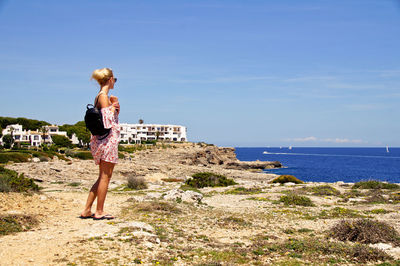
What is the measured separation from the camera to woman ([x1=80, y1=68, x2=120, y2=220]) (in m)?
7.29

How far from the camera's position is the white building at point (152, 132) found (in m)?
147

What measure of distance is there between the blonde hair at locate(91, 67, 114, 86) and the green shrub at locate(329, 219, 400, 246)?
687 cm

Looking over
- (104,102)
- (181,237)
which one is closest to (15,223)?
(104,102)

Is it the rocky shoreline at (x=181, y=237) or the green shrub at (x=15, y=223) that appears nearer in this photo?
the rocky shoreline at (x=181, y=237)

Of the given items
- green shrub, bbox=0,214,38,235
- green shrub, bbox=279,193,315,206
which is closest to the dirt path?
green shrub, bbox=0,214,38,235

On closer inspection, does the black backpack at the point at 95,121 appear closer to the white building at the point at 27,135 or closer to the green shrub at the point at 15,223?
the green shrub at the point at 15,223

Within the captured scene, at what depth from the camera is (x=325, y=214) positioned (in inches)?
486

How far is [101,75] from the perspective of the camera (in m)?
A: 7.48

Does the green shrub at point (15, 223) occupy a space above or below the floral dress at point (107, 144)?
below

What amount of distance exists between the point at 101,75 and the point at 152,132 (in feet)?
505

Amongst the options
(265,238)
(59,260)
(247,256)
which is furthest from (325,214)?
(59,260)

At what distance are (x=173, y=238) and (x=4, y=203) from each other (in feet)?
16.9

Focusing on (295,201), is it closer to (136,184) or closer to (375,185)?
(136,184)

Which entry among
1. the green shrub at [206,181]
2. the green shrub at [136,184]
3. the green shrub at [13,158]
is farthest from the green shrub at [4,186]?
the green shrub at [13,158]
